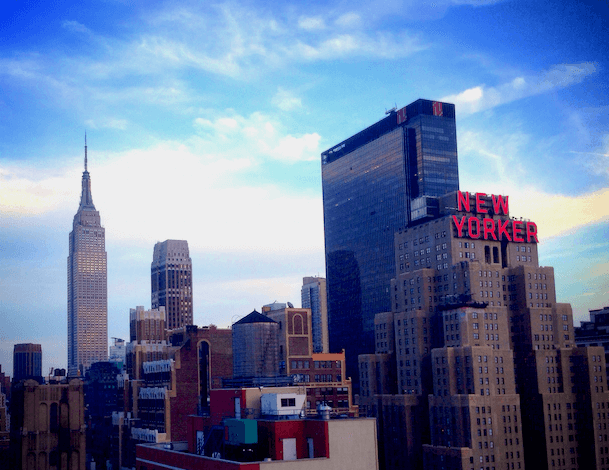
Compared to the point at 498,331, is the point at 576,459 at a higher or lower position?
lower

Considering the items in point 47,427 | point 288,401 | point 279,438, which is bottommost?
point 47,427

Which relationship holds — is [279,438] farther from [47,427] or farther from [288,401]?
[47,427]

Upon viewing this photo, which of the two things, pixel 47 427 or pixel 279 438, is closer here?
pixel 279 438

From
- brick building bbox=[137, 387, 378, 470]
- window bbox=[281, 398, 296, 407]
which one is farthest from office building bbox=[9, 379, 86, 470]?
window bbox=[281, 398, 296, 407]

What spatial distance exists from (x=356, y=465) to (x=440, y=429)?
73.9m

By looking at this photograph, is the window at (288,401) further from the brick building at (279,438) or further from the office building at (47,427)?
the office building at (47,427)

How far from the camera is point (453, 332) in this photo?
634 ft

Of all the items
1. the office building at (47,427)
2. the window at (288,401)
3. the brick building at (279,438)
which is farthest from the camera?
the office building at (47,427)

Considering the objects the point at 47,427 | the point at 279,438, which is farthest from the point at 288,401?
the point at 47,427

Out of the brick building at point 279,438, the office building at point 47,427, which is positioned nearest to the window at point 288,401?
the brick building at point 279,438

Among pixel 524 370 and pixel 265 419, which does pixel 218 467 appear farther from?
pixel 524 370

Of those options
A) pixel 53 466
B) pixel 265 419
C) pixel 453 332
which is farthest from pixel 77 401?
pixel 453 332

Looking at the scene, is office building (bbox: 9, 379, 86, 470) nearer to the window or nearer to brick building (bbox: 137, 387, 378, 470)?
brick building (bbox: 137, 387, 378, 470)

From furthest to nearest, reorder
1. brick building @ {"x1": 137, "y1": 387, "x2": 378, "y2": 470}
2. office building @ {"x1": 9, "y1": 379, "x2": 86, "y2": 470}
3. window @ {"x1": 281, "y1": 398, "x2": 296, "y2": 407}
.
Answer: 1. office building @ {"x1": 9, "y1": 379, "x2": 86, "y2": 470}
2. window @ {"x1": 281, "y1": 398, "x2": 296, "y2": 407}
3. brick building @ {"x1": 137, "y1": 387, "x2": 378, "y2": 470}
